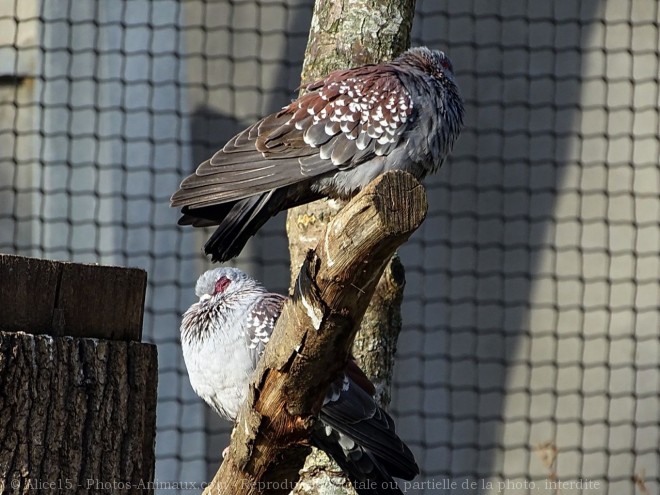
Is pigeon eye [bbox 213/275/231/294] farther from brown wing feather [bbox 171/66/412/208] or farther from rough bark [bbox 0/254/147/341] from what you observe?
rough bark [bbox 0/254/147/341]

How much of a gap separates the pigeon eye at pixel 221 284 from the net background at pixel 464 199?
7.01ft

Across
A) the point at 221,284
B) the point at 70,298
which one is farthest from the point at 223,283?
the point at 70,298

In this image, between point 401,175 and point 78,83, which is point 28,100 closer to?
point 78,83

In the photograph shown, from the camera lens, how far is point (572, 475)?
564 centimetres

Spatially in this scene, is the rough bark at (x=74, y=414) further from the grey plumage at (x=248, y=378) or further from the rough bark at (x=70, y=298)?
the grey plumage at (x=248, y=378)

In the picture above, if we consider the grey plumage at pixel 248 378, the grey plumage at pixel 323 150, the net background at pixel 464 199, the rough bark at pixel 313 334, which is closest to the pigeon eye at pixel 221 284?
the grey plumage at pixel 248 378

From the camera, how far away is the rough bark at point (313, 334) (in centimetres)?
203

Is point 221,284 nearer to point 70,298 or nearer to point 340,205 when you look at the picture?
point 340,205

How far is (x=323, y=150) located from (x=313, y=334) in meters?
0.94

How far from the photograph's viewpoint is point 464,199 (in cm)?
582

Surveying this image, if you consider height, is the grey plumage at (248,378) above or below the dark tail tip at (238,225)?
below

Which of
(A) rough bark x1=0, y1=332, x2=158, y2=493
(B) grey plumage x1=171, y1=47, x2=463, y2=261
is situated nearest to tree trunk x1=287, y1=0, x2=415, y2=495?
(B) grey plumage x1=171, y1=47, x2=463, y2=261

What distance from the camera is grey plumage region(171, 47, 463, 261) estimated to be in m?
2.89

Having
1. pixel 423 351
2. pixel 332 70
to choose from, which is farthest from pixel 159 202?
pixel 332 70
